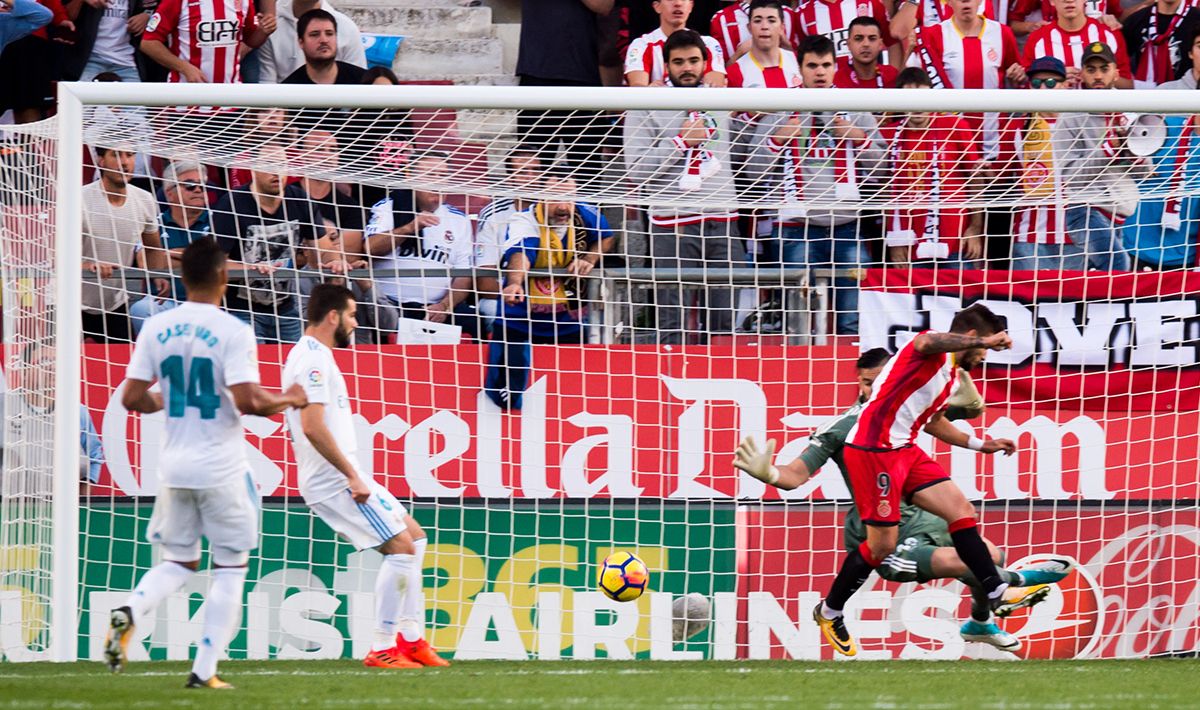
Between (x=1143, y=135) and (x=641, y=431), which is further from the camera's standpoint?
(x=641, y=431)

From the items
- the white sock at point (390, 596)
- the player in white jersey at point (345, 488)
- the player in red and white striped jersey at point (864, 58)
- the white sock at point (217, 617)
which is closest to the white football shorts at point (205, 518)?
the white sock at point (217, 617)

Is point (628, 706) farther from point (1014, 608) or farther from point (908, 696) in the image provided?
point (1014, 608)

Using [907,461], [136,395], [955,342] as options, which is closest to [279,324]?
[136,395]

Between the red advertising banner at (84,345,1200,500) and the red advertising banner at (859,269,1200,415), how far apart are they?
10cm

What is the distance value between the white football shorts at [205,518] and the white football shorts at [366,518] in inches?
42.1

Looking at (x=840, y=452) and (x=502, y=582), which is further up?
(x=840, y=452)

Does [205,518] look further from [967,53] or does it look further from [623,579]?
[967,53]

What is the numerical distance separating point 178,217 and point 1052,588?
17.7ft

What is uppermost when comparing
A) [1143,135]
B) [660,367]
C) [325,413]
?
[1143,135]

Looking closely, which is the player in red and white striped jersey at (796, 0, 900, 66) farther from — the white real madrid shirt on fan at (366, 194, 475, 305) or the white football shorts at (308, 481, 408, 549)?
the white football shorts at (308, 481, 408, 549)

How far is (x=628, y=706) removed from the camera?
233 inches

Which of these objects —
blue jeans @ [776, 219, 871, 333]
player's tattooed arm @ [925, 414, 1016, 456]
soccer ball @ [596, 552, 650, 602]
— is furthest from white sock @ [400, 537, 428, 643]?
blue jeans @ [776, 219, 871, 333]

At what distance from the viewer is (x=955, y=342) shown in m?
7.52

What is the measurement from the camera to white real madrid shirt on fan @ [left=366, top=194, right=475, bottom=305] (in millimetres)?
9195
